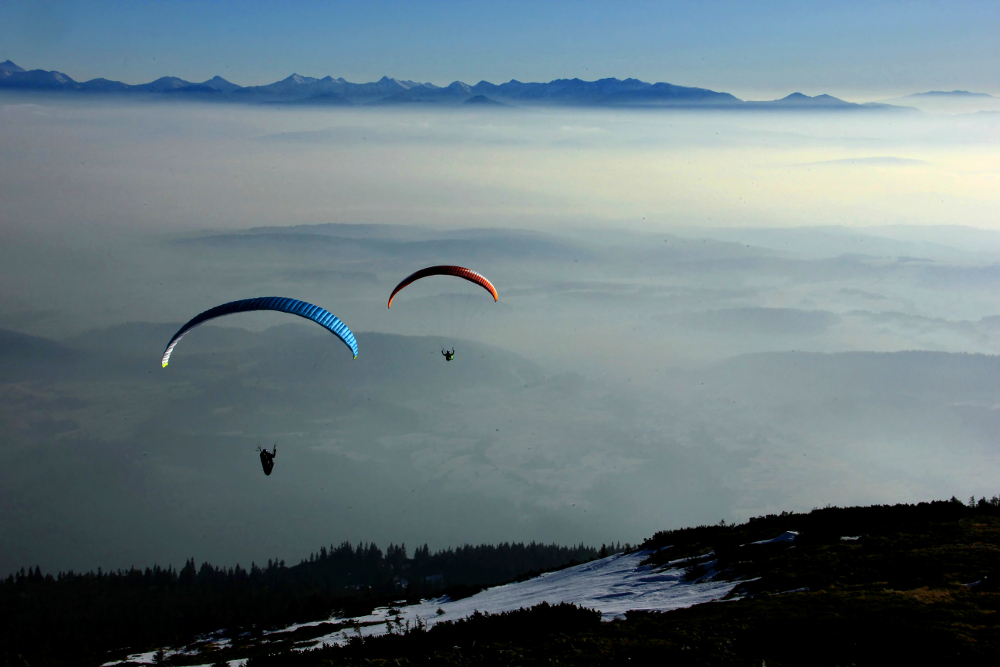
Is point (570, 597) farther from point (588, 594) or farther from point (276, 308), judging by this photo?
point (276, 308)

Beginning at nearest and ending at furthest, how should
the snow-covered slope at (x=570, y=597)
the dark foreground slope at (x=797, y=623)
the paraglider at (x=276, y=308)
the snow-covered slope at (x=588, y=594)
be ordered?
the dark foreground slope at (x=797, y=623)
the snow-covered slope at (x=588, y=594)
the snow-covered slope at (x=570, y=597)
the paraglider at (x=276, y=308)

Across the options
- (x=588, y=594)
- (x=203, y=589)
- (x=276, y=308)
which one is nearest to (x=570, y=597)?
(x=588, y=594)

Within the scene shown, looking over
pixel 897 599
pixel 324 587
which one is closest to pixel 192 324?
pixel 897 599

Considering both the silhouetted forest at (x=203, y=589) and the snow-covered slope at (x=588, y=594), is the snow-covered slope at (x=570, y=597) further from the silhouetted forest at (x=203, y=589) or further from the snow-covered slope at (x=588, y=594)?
the silhouetted forest at (x=203, y=589)

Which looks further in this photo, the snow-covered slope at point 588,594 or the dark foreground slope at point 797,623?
the snow-covered slope at point 588,594

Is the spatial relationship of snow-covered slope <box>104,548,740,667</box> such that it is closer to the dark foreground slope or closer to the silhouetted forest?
the dark foreground slope

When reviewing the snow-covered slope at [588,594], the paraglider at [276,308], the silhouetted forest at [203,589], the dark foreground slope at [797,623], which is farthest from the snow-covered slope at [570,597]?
the silhouetted forest at [203,589]
